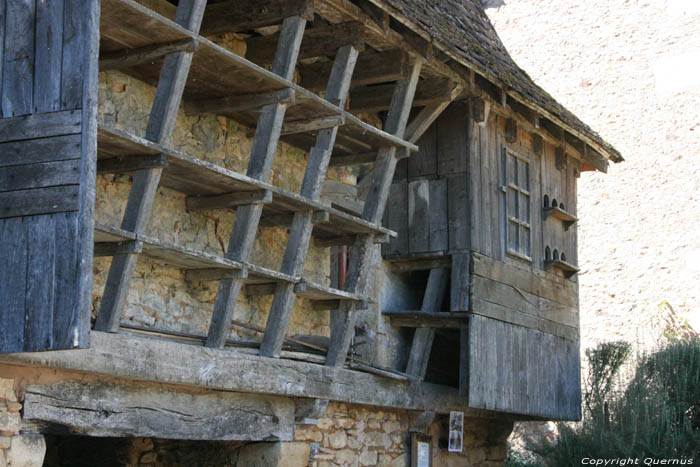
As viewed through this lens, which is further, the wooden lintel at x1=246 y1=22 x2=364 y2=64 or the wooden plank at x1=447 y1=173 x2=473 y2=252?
the wooden plank at x1=447 y1=173 x2=473 y2=252

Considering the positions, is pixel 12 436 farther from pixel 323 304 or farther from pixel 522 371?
pixel 522 371

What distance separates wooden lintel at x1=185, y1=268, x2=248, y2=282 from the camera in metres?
6.38

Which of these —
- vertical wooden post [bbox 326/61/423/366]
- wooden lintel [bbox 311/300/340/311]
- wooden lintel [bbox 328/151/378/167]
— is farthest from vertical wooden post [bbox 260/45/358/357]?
wooden lintel [bbox 328/151/378/167]

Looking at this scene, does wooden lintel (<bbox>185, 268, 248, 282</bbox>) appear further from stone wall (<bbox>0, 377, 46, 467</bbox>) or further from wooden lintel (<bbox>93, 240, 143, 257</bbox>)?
stone wall (<bbox>0, 377, 46, 467</bbox>)

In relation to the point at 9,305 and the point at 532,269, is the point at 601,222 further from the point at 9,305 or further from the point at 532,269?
the point at 9,305

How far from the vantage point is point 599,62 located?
16.9m

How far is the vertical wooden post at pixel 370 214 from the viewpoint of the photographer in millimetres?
7527

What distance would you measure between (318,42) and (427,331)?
9.47ft

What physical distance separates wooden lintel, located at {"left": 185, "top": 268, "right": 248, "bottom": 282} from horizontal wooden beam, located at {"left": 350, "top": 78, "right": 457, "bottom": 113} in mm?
2603

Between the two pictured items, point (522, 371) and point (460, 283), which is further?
point (522, 371)

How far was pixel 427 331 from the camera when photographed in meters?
8.84

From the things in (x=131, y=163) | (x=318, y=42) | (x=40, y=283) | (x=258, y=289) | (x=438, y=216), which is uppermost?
(x=318, y=42)

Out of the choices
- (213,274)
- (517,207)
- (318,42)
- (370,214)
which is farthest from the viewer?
(517,207)

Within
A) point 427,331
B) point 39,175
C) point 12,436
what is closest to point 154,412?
point 12,436
